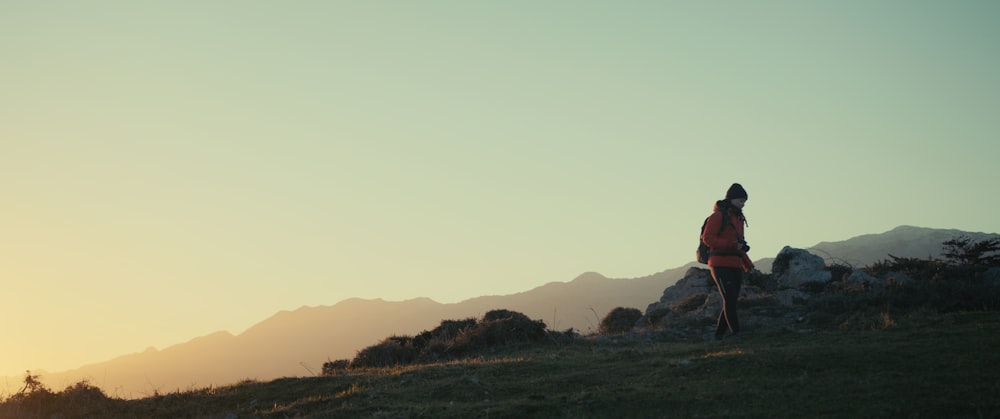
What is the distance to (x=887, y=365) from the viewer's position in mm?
11141

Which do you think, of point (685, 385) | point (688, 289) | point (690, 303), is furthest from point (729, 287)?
point (688, 289)

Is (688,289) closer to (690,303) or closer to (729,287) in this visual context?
(690,303)

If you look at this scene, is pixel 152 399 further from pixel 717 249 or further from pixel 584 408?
pixel 717 249

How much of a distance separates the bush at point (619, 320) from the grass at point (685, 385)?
326 inches

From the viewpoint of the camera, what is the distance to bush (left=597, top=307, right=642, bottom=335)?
2577cm

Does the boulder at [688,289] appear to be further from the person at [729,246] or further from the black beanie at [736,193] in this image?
the black beanie at [736,193]

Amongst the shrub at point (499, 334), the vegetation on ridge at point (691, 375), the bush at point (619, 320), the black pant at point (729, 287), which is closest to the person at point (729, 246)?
the black pant at point (729, 287)

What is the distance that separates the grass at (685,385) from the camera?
950 centimetres

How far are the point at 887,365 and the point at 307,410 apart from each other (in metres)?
8.58

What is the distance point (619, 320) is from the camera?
2658 centimetres

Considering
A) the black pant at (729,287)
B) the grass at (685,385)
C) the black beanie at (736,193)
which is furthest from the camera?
the black beanie at (736,193)

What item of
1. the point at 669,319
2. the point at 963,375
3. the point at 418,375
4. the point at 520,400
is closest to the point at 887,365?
the point at 963,375

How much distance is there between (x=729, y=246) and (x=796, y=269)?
11.4 metres

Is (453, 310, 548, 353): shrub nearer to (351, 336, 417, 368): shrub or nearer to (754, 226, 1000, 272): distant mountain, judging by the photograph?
(351, 336, 417, 368): shrub
